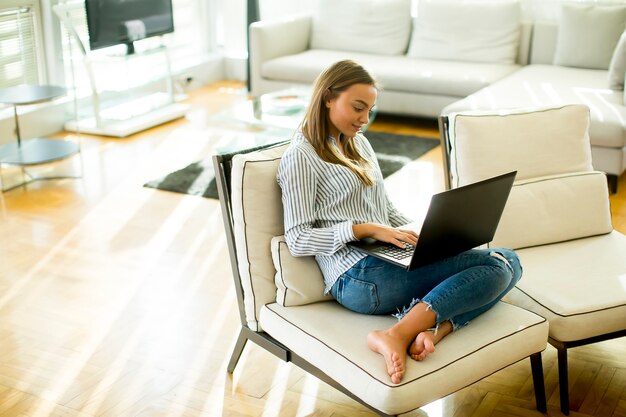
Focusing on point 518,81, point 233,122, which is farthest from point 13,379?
point 518,81

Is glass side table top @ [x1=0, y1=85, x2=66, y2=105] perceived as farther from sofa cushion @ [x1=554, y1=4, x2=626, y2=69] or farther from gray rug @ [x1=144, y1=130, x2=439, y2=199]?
sofa cushion @ [x1=554, y1=4, x2=626, y2=69]

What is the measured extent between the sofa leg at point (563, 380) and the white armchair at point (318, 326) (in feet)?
0.19

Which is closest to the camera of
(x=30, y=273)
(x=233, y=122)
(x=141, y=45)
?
(x=30, y=273)

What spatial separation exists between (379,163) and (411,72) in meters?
0.93

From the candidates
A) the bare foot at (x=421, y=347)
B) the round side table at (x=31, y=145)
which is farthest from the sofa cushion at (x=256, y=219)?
the round side table at (x=31, y=145)

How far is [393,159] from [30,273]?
7.57ft

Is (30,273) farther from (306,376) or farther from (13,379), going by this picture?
(306,376)

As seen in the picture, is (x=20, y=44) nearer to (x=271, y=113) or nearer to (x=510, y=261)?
(x=271, y=113)

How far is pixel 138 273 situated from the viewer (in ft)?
11.7

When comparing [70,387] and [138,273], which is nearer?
[70,387]

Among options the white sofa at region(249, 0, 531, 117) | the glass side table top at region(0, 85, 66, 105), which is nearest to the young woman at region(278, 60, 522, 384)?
the glass side table top at region(0, 85, 66, 105)

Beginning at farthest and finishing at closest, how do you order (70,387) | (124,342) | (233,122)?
1. (233,122)
2. (124,342)
3. (70,387)

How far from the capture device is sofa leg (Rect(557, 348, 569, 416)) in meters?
2.46

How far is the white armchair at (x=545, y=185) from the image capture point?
2730 millimetres
